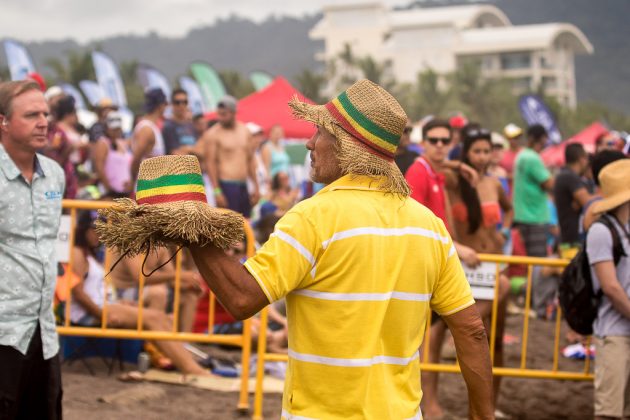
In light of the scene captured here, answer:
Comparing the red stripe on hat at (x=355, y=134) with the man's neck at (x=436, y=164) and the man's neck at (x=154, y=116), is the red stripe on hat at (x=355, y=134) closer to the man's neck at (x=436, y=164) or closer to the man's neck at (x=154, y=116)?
the man's neck at (x=436, y=164)

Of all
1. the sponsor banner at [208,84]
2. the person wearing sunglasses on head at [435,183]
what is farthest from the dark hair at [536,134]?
the sponsor banner at [208,84]

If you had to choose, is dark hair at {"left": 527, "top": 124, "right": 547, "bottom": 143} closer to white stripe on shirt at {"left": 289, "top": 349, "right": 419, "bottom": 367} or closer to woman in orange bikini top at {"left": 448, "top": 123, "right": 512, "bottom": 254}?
woman in orange bikini top at {"left": 448, "top": 123, "right": 512, "bottom": 254}

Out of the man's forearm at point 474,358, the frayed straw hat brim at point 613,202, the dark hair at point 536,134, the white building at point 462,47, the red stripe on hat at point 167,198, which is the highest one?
the white building at point 462,47

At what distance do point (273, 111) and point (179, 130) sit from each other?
862cm

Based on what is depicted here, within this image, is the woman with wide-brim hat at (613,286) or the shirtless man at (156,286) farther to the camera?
the shirtless man at (156,286)

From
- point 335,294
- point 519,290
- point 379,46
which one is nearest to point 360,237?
point 335,294

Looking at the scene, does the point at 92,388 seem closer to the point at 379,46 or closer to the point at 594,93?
the point at 379,46

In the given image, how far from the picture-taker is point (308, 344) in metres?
3.10

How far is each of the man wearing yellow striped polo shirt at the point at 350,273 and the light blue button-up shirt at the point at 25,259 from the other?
1811mm

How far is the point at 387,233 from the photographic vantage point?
3.11 m

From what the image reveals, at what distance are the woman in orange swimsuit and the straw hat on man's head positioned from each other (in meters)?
3.57

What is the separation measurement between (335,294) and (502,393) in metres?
5.56

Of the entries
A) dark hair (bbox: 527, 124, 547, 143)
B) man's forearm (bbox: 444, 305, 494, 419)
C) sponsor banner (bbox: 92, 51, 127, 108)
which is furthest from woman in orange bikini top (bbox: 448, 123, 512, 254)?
sponsor banner (bbox: 92, 51, 127, 108)

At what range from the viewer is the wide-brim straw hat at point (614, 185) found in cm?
587
